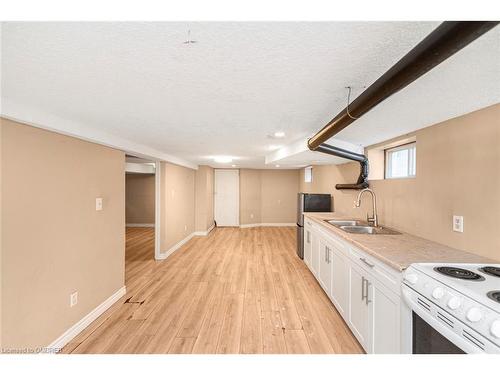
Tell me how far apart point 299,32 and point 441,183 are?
191cm

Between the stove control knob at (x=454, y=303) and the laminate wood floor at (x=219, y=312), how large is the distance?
48.7 inches

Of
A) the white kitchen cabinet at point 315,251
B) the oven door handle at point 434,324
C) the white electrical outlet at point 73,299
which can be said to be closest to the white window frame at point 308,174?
the white kitchen cabinet at point 315,251

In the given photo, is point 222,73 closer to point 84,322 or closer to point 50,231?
point 50,231

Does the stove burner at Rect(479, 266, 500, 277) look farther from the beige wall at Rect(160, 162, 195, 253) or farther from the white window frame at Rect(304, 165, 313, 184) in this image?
the white window frame at Rect(304, 165, 313, 184)

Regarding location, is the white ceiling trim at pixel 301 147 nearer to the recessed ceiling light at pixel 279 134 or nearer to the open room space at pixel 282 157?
the open room space at pixel 282 157

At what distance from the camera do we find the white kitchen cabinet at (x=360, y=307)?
5.54 feet

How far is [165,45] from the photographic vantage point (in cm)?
90

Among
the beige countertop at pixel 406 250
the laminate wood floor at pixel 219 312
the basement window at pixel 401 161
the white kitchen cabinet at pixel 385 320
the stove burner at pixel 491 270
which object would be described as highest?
the basement window at pixel 401 161

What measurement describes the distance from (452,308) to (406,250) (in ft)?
2.56

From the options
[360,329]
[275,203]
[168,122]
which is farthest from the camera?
[275,203]
